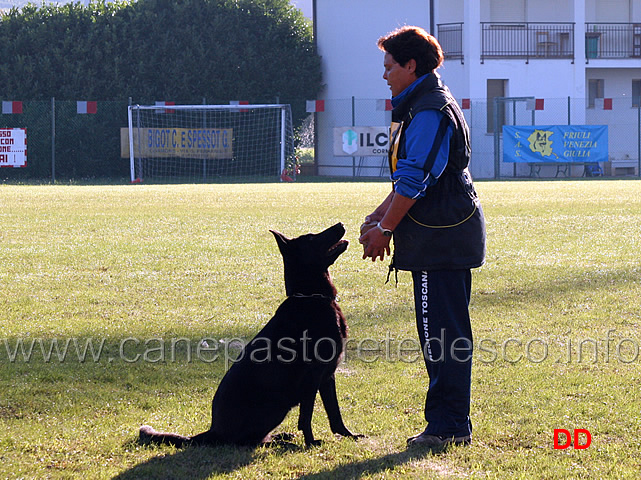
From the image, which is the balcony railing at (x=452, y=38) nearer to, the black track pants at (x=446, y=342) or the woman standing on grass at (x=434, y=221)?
the woman standing on grass at (x=434, y=221)

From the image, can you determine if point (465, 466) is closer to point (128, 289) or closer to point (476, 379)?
point (476, 379)

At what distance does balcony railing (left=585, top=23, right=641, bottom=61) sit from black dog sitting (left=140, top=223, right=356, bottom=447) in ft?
111

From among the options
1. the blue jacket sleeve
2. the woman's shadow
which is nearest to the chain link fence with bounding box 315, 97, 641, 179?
the blue jacket sleeve

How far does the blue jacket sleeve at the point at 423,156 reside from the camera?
11.6ft

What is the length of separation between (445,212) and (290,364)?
0.98m

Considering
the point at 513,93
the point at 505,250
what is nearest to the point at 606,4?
the point at 513,93

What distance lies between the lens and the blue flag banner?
1147 inches

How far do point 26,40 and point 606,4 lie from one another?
23.6 m

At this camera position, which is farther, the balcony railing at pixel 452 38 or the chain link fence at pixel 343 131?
the balcony railing at pixel 452 38

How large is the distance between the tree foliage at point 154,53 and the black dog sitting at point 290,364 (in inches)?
1067

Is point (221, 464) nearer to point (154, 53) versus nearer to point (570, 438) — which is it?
point (570, 438)

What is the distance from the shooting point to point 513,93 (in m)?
32.5

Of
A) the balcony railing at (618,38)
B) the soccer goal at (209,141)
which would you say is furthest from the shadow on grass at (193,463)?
the balcony railing at (618,38)

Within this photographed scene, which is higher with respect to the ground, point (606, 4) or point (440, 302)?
point (606, 4)
